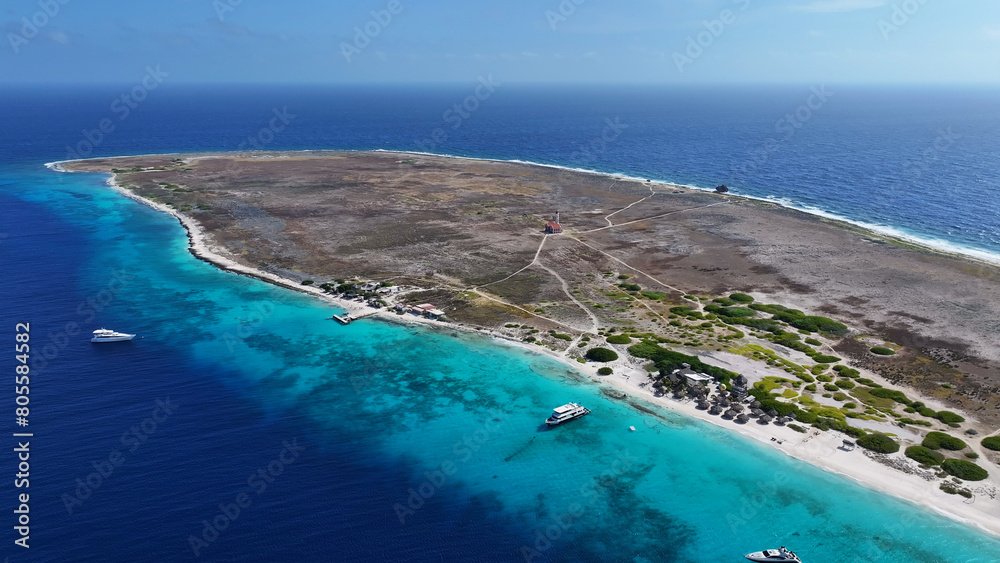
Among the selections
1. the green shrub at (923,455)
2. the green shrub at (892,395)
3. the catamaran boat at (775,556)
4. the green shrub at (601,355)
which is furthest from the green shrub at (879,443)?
the green shrub at (601,355)

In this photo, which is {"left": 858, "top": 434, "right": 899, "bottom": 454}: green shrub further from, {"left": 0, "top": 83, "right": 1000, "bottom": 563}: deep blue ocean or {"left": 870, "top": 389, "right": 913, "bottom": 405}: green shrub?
Result: {"left": 870, "top": 389, "right": 913, "bottom": 405}: green shrub

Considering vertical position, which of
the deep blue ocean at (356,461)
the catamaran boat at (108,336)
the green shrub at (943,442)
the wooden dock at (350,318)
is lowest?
the deep blue ocean at (356,461)

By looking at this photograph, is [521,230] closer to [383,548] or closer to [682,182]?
[682,182]

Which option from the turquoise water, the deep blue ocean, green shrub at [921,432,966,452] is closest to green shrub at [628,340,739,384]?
the turquoise water

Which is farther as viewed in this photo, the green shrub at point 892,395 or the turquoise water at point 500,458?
the green shrub at point 892,395

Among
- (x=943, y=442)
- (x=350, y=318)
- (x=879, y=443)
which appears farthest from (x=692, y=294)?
(x=350, y=318)

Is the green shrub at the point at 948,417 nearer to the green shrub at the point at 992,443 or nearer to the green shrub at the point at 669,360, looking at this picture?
the green shrub at the point at 992,443
